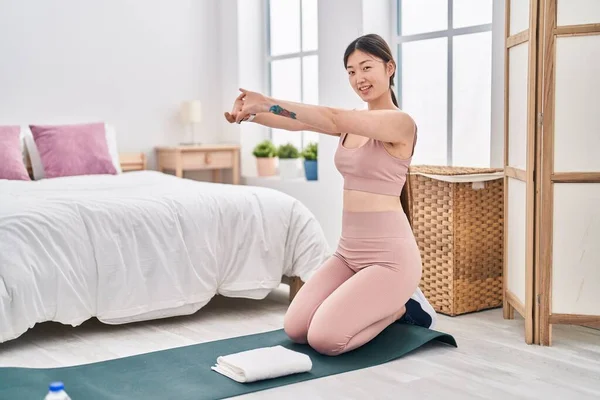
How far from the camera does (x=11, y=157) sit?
16.9 feet

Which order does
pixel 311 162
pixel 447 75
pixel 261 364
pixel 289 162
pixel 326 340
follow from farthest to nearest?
pixel 289 162, pixel 311 162, pixel 447 75, pixel 326 340, pixel 261 364

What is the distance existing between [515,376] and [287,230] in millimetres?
1603

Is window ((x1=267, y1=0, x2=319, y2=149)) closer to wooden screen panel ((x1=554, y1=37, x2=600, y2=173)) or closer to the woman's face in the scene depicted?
the woman's face

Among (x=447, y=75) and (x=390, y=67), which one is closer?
(x=390, y=67)

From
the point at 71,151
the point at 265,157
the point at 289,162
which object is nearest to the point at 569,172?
the point at 289,162

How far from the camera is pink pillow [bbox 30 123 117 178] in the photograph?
17.6ft

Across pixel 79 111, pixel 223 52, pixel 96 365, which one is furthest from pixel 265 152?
pixel 96 365

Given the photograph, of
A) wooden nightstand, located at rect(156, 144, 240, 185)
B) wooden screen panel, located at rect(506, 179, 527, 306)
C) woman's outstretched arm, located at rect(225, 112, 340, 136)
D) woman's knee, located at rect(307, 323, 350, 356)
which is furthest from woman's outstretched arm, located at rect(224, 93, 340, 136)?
wooden nightstand, located at rect(156, 144, 240, 185)

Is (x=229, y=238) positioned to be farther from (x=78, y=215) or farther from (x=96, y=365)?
(x=96, y=365)

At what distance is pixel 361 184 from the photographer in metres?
3.39

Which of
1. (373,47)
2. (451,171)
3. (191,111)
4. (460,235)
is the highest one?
(373,47)

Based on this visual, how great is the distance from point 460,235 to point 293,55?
2.70 metres

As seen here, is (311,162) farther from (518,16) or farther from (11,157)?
(518,16)

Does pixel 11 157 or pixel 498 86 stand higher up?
pixel 498 86
